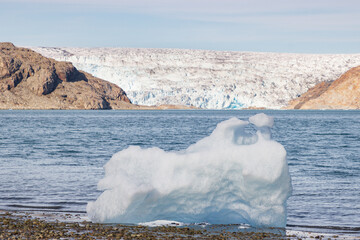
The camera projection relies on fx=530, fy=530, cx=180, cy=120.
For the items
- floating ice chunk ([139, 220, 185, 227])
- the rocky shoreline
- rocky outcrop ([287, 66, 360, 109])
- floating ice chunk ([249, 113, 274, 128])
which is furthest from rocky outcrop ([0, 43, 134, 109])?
floating ice chunk ([249, 113, 274, 128])

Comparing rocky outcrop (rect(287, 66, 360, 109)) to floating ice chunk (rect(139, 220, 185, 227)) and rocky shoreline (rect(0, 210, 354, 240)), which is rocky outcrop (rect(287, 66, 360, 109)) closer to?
floating ice chunk (rect(139, 220, 185, 227))

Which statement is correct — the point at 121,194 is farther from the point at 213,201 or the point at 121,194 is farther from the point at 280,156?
the point at 280,156

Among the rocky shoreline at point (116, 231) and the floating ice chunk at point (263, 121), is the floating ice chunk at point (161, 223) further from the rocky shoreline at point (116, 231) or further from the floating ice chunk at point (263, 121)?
the floating ice chunk at point (263, 121)

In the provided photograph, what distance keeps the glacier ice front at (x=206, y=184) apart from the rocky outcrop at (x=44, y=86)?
167837 millimetres

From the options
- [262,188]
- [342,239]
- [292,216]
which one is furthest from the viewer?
[292,216]

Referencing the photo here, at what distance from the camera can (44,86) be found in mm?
181125

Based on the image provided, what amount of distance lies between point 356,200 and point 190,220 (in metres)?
6.49

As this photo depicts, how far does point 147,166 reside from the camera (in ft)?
44.4

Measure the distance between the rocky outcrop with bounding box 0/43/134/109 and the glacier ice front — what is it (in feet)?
551

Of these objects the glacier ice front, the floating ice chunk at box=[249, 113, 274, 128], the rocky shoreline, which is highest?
the floating ice chunk at box=[249, 113, 274, 128]

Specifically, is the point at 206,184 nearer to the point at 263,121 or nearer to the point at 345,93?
the point at 263,121

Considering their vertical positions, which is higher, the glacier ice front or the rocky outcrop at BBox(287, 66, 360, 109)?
the rocky outcrop at BBox(287, 66, 360, 109)

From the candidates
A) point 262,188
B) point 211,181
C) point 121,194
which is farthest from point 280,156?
point 121,194

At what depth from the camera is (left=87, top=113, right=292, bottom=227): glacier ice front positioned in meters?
12.8
